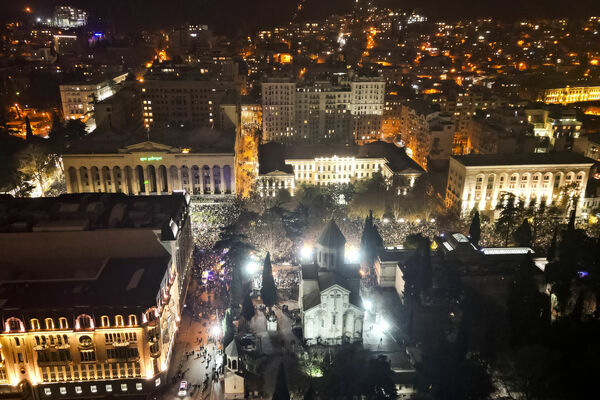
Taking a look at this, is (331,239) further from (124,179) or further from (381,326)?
(124,179)

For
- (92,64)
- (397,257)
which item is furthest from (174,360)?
(92,64)

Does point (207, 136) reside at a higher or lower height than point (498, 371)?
higher

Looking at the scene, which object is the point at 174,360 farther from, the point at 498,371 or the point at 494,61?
the point at 494,61

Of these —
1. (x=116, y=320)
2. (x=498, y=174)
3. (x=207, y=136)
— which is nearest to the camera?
(x=116, y=320)

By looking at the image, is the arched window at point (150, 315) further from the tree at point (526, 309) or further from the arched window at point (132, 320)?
the tree at point (526, 309)

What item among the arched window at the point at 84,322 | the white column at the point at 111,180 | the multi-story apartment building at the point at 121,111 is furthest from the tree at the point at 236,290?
the multi-story apartment building at the point at 121,111

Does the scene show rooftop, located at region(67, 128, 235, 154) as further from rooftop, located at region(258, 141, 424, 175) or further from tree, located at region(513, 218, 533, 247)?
tree, located at region(513, 218, 533, 247)
